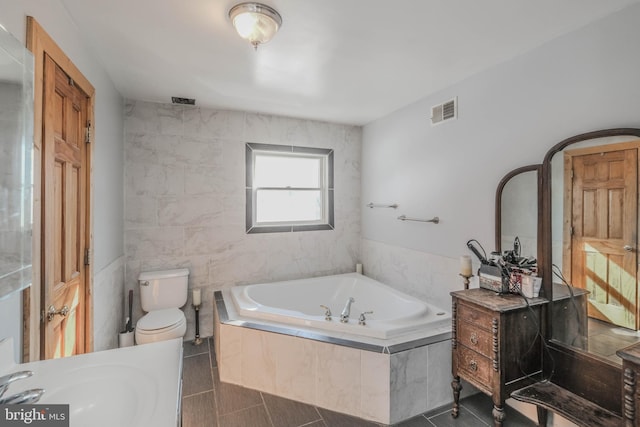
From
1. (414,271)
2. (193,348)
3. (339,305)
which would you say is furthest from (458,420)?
(193,348)

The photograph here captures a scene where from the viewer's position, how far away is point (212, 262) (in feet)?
10.3

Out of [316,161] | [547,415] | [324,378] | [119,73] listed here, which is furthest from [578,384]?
[119,73]

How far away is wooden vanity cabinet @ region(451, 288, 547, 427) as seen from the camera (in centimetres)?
165

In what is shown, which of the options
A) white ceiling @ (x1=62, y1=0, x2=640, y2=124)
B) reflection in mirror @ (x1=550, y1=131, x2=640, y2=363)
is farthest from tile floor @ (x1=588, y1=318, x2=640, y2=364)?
white ceiling @ (x1=62, y1=0, x2=640, y2=124)

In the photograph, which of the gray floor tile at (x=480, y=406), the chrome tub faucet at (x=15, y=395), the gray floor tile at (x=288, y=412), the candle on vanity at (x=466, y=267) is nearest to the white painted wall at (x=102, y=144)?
the chrome tub faucet at (x=15, y=395)

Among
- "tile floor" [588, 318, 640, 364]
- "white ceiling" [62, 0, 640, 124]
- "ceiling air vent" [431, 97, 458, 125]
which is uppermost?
"white ceiling" [62, 0, 640, 124]

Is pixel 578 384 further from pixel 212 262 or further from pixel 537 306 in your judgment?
pixel 212 262

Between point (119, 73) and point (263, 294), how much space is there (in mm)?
2303

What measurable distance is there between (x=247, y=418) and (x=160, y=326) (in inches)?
42.4

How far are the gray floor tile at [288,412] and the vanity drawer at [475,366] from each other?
3.30 feet

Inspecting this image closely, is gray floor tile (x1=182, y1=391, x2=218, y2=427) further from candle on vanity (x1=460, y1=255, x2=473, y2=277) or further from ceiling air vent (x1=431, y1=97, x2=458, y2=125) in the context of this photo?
ceiling air vent (x1=431, y1=97, x2=458, y2=125)

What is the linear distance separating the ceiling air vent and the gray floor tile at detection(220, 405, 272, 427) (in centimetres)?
267

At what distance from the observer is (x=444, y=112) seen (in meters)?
2.55

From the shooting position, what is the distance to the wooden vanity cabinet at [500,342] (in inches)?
64.8
